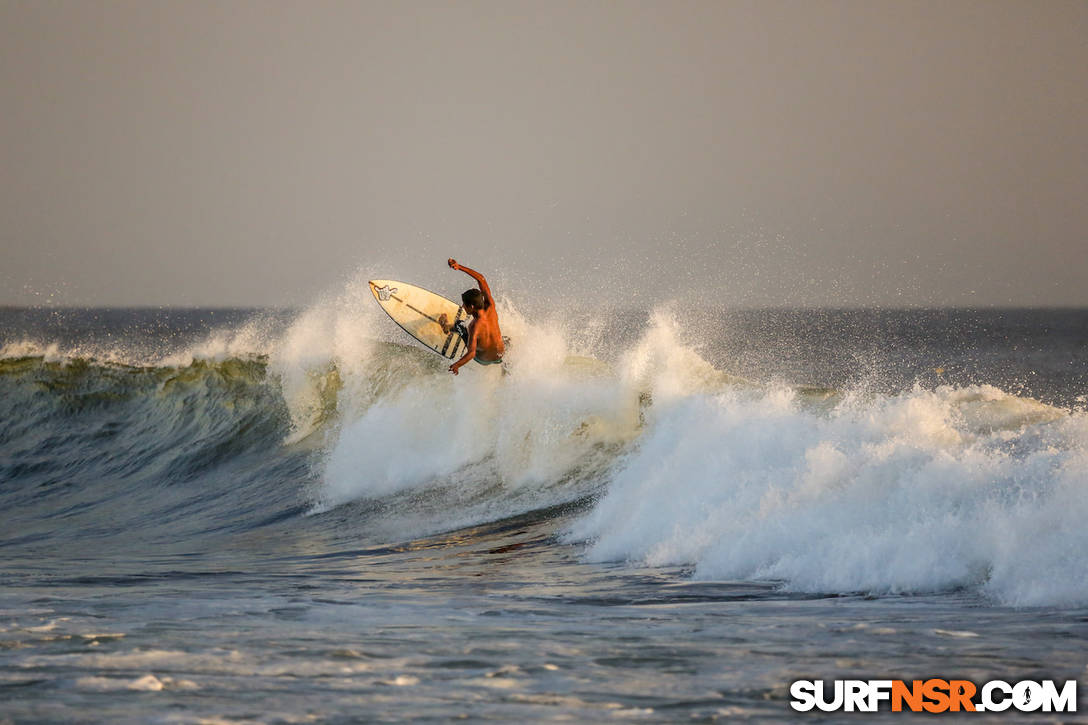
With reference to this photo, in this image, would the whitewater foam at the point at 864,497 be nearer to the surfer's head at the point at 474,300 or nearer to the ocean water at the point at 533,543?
the ocean water at the point at 533,543

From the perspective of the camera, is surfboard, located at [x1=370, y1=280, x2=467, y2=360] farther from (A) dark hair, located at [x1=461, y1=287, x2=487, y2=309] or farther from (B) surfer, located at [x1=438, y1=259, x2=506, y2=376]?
(A) dark hair, located at [x1=461, y1=287, x2=487, y2=309]

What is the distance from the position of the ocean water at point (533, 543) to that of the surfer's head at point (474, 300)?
46.3 inches

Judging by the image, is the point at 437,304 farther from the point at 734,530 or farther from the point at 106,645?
the point at 106,645

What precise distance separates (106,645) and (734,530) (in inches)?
167

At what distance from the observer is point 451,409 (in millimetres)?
13961

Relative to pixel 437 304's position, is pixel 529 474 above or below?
below

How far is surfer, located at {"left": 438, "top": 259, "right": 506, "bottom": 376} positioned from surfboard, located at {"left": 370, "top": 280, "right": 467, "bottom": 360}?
257 mm

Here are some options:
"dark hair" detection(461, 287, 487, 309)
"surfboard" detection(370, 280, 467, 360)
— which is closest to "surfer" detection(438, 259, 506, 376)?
"dark hair" detection(461, 287, 487, 309)

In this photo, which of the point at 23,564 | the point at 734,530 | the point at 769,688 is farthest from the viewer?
the point at 23,564

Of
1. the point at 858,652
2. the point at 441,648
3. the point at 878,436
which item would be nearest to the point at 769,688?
the point at 858,652

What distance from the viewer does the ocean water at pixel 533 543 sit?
4.98 metres

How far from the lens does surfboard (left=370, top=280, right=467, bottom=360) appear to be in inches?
566

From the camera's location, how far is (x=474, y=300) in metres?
12.8

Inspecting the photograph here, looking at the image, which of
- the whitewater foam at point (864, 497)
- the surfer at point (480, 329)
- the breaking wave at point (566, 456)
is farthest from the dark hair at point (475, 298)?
the whitewater foam at point (864, 497)
